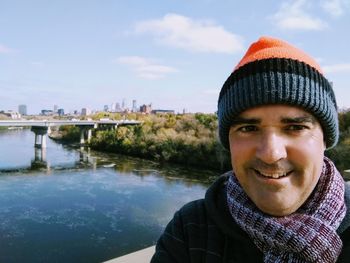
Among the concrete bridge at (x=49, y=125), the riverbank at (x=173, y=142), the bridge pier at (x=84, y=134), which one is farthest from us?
the bridge pier at (x=84, y=134)

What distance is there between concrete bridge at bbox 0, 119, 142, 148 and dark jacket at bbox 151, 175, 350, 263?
106 ft

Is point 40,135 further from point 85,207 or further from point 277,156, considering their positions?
point 277,156

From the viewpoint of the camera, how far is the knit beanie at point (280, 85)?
976 millimetres

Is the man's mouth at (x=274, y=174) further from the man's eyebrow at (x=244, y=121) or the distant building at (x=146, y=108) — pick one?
the distant building at (x=146, y=108)

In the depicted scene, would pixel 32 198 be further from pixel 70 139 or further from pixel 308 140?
pixel 70 139

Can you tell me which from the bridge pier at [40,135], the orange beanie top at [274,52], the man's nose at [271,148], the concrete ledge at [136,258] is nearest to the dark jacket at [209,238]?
the man's nose at [271,148]

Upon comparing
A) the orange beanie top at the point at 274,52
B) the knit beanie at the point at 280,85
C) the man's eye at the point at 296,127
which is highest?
the orange beanie top at the point at 274,52

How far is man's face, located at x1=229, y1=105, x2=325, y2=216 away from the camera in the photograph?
91cm

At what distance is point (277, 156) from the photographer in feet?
2.95

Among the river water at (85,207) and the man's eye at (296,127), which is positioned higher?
the man's eye at (296,127)

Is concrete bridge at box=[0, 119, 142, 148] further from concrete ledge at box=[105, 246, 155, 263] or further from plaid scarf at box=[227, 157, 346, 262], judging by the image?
plaid scarf at box=[227, 157, 346, 262]

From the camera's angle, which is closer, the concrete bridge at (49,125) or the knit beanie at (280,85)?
the knit beanie at (280,85)

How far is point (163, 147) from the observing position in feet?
96.9

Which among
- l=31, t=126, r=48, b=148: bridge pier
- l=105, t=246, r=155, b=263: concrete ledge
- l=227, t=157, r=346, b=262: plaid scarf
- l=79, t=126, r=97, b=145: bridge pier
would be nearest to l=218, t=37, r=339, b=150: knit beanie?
l=227, t=157, r=346, b=262: plaid scarf
